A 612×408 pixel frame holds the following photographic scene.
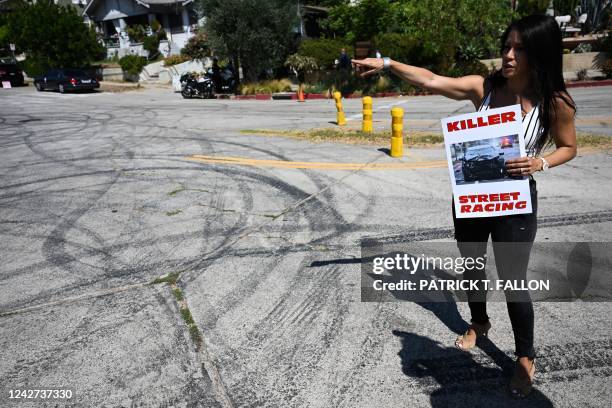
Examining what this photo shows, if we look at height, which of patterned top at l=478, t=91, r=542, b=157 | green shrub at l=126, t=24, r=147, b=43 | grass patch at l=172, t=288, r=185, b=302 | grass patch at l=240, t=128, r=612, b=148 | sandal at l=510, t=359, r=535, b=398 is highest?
green shrub at l=126, t=24, r=147, b=43

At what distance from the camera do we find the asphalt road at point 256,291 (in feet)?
9.30

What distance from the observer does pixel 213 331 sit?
134 inches

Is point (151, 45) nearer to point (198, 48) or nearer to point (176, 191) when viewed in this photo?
point (198, 48)

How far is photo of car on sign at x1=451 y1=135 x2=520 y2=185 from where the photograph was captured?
7.92ft

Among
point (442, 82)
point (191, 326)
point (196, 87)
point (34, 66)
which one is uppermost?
point (34, 66)

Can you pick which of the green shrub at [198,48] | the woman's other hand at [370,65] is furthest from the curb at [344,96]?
the woman's other hand at [370,65]

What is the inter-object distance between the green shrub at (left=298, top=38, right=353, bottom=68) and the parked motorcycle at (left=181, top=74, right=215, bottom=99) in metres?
5.66

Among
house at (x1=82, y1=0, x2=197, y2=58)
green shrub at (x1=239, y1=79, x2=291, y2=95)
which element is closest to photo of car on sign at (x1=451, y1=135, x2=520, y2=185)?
green shrub at (x1=239, y1=79, x2=291, y2=95)

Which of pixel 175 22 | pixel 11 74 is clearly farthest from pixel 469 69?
pixel 11 74

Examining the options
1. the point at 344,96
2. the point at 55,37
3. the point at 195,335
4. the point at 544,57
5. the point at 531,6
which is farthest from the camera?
the point at 55,37

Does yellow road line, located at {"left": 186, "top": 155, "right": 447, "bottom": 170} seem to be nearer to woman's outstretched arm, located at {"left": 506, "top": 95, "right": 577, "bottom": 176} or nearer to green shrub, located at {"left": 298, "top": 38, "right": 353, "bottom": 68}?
woman's outstretched arm, located at {"left": 506, "top": 95, "right": 577, "bottom": 176}

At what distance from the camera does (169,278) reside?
14.1ft

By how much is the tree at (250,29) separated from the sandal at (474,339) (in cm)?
2297

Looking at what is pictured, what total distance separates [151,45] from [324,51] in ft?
72.2
